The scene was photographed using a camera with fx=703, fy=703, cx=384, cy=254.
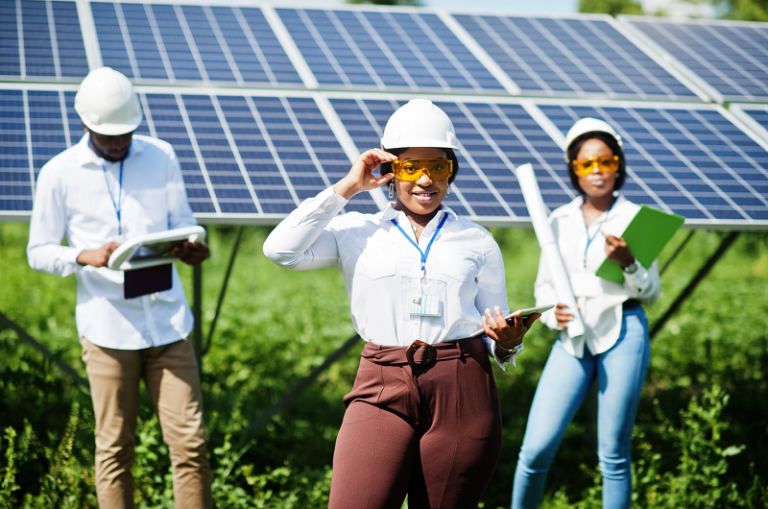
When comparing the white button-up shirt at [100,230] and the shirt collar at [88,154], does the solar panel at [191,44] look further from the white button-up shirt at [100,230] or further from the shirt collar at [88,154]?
the white button-up shirt at [100,230]

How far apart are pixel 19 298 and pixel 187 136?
5.65 m

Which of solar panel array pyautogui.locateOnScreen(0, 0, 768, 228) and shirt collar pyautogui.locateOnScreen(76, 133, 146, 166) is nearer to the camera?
shirt collar pyautogui.locateOnScreen(76, 133, 146, 166)

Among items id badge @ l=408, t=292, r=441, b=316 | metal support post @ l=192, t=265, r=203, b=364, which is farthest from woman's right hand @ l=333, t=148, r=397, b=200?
metal support post @ l=192, t=265, r=203, b=364

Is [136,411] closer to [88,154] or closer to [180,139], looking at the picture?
[88,154]

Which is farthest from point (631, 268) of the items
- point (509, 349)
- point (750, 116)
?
point (750, 116)

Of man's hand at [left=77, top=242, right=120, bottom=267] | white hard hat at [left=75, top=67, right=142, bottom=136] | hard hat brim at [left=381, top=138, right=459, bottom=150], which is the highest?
white hard hat at [left=75, top=67, right=142, bottom=136]

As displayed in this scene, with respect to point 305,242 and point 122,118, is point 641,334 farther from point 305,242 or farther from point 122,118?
point 122,118

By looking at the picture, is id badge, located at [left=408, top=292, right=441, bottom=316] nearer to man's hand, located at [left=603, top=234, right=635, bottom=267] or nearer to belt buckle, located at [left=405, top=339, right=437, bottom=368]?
belt buckle, located at [left=405, top=339, right=437, bottom=368]

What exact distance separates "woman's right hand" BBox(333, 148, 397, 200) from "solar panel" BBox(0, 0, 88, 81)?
134 inches

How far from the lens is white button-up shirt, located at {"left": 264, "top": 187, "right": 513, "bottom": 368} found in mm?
2541

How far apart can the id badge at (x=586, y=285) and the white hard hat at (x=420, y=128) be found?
4.68 ft

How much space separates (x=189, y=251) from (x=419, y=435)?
154 cm

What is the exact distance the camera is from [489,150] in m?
4.87

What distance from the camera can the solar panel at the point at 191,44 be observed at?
5.44m
